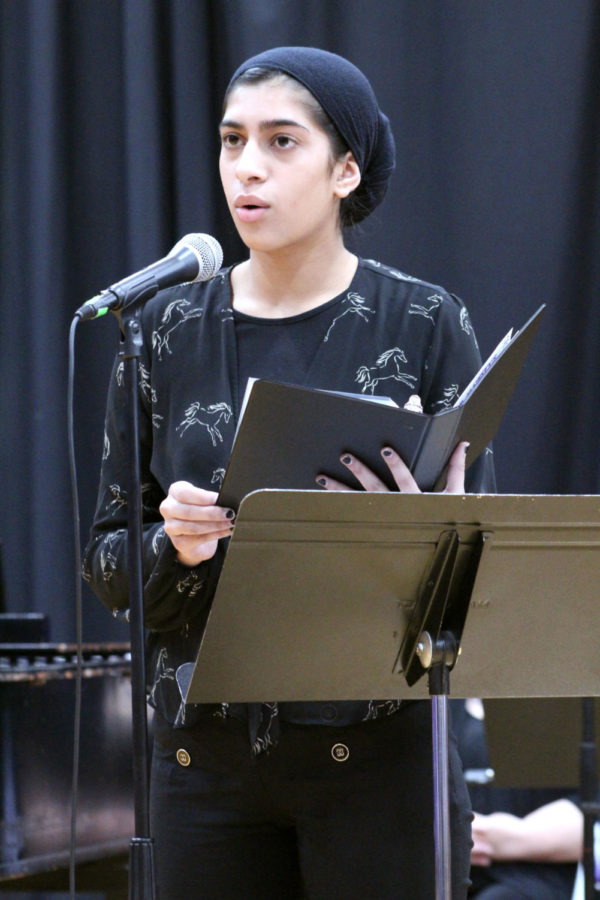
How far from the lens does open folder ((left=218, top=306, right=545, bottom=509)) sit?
3.97 ft

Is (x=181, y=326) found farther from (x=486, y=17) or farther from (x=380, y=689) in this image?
(x=486, y=17)

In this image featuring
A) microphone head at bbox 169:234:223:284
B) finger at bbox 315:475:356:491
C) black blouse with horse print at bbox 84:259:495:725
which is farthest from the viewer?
black blouse with horse print at bbox 84:259:495:725

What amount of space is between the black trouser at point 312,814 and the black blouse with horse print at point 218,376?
0.30 ft

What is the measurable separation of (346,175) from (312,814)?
30.8 inches

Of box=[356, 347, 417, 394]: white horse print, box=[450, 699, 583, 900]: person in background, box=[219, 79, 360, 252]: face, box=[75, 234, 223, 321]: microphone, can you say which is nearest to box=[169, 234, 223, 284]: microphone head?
box=[75, 234, 223, 321]: microphone

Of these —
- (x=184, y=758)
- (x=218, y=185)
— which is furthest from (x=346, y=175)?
(x=218, y=185)

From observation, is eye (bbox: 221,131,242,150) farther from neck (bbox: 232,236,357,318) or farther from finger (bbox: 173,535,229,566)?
finger (bbox: 173,535,229,566)

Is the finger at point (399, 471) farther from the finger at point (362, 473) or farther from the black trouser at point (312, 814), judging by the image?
the black trouser at point (312, 814)

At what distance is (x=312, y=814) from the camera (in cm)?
146

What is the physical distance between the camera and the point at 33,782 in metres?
2.26

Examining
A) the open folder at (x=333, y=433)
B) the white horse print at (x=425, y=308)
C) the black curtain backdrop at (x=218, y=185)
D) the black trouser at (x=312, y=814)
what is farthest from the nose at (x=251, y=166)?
the black curtain backdrop at (x=218, y=185)

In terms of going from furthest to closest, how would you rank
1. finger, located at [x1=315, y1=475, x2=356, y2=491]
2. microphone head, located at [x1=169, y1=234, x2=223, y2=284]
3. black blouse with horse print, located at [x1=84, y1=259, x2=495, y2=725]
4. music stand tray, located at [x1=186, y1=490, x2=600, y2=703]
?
1. black blouse with horse print, located at [x1=84, y1=259, x2=495, y2=725]
2. microphone head, located at [x1=169, y1=234, x2=223, y2=284]
3. finger, located at [x1=315, y1=475, x2=356, y2=491]
4. music stand tray, located at [x1=186, y1=490, x2=600, y2=703]

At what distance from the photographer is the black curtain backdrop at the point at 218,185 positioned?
283cm

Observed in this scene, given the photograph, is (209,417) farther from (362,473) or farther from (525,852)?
(525,852)
